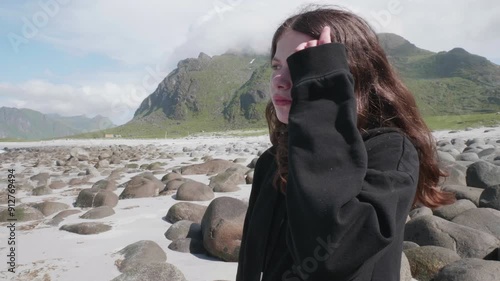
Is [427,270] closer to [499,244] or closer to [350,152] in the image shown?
[499,244]

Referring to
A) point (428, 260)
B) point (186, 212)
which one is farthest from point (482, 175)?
point (186, 212)

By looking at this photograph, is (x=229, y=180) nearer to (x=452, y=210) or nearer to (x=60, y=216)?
(x=60, y=216)

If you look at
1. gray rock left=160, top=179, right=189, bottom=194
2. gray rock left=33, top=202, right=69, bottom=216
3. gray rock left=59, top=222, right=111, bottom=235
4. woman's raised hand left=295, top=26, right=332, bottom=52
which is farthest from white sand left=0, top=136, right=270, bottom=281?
woman's raised hand left=295, top=26, right=332, bottom=52

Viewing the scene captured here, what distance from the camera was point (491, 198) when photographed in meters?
5.38

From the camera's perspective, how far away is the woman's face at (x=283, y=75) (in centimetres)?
138

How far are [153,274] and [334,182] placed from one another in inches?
110

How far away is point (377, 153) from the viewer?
4.27 feet

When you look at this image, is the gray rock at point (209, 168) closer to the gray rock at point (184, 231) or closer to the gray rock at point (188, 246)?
the gray rock at point (184, 231)

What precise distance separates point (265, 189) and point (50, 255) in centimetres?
445

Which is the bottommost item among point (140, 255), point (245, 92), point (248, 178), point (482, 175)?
point (140, 255)

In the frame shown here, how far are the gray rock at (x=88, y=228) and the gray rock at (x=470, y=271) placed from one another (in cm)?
469

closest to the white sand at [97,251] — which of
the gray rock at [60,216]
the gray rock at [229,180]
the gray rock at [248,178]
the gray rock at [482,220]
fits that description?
the gray rock at [60,216]

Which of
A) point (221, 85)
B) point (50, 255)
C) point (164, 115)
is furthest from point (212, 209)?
point (221, 85)

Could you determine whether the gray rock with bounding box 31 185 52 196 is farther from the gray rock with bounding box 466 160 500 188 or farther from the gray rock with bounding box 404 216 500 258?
the gray rock with bounding box 466 160 500 188
